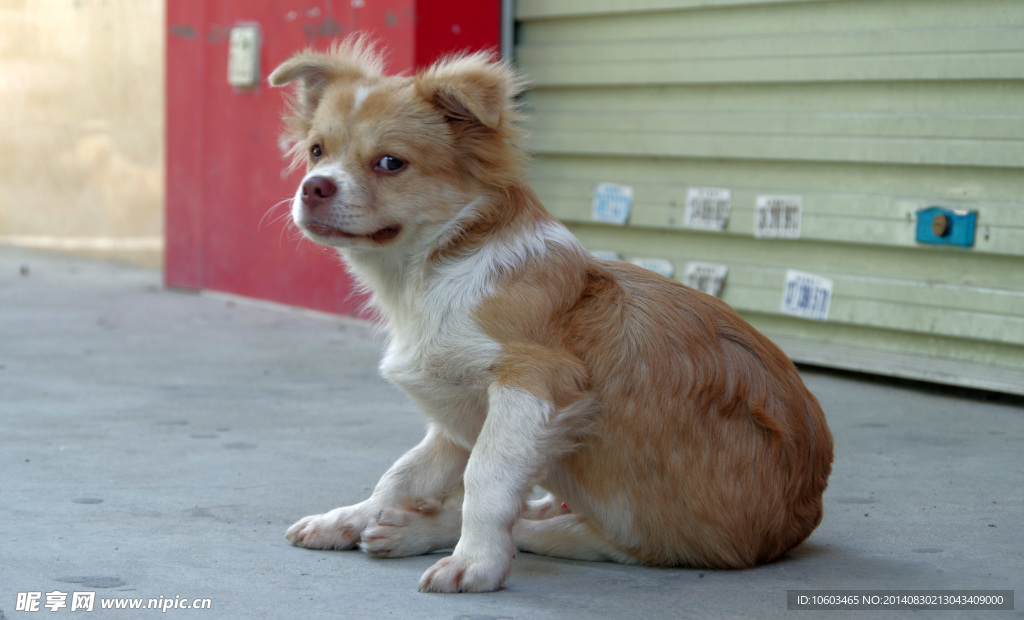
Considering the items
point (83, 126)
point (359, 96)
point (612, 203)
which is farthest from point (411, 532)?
point (83, 126)

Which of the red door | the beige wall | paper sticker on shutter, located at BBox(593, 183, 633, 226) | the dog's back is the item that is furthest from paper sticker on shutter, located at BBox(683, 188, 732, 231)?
the beige wall

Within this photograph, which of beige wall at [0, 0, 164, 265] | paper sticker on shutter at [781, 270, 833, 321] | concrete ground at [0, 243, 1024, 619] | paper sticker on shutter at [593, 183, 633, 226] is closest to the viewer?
concrete ground at [0, 243, 1024, 619]

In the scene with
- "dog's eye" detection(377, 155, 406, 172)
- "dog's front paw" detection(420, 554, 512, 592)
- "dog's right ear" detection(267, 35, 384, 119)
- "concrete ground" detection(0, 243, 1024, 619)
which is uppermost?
"dog's right ear" detection(267, 35, 384, 119)

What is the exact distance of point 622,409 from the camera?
2.71 m

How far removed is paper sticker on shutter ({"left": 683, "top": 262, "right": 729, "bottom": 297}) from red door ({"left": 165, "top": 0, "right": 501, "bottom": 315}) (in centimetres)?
192

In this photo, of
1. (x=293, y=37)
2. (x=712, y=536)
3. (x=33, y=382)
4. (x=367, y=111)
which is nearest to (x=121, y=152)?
(x=293, y=37)

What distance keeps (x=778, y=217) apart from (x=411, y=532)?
11.4 feet

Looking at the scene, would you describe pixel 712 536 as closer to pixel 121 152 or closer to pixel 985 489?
pixel 985 489

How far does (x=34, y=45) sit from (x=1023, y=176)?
954 centimetres

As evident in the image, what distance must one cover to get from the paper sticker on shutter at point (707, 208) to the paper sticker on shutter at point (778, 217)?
193mm

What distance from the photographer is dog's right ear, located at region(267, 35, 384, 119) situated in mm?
3154

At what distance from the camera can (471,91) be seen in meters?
2.86

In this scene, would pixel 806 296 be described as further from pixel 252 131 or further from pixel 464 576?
pixel 252 131

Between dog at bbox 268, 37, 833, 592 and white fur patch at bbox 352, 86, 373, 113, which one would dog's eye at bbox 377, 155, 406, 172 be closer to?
dog at bbox 268, 37, 833, 592
